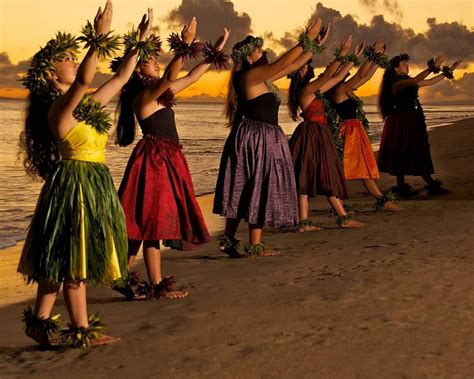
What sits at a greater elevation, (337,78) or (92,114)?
(337,78)

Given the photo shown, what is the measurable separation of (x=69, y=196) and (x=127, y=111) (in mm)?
1704

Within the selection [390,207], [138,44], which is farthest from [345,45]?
[138,44]

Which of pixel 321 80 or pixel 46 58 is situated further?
pixel 321 80

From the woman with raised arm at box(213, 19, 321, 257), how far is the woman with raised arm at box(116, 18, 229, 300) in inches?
44.8

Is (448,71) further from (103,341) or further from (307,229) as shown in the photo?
(103,341)

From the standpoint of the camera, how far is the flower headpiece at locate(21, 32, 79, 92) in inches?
182

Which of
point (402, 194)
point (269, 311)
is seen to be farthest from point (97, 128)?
point (402, 194)

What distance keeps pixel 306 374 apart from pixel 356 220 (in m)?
5.59

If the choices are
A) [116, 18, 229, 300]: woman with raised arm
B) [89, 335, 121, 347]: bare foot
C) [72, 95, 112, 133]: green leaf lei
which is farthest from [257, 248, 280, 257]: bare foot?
[72, 95, 112, 133]: green leaf lei

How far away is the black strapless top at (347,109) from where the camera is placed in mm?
10016

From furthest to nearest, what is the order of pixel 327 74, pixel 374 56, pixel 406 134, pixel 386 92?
pixel 406 134
pixel 386 92
pixel 374 56
pixel 327 74

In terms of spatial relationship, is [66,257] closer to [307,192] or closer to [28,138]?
[28,138]

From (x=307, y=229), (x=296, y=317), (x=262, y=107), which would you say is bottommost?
(x=307, y=229)

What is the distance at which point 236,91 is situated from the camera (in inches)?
288
